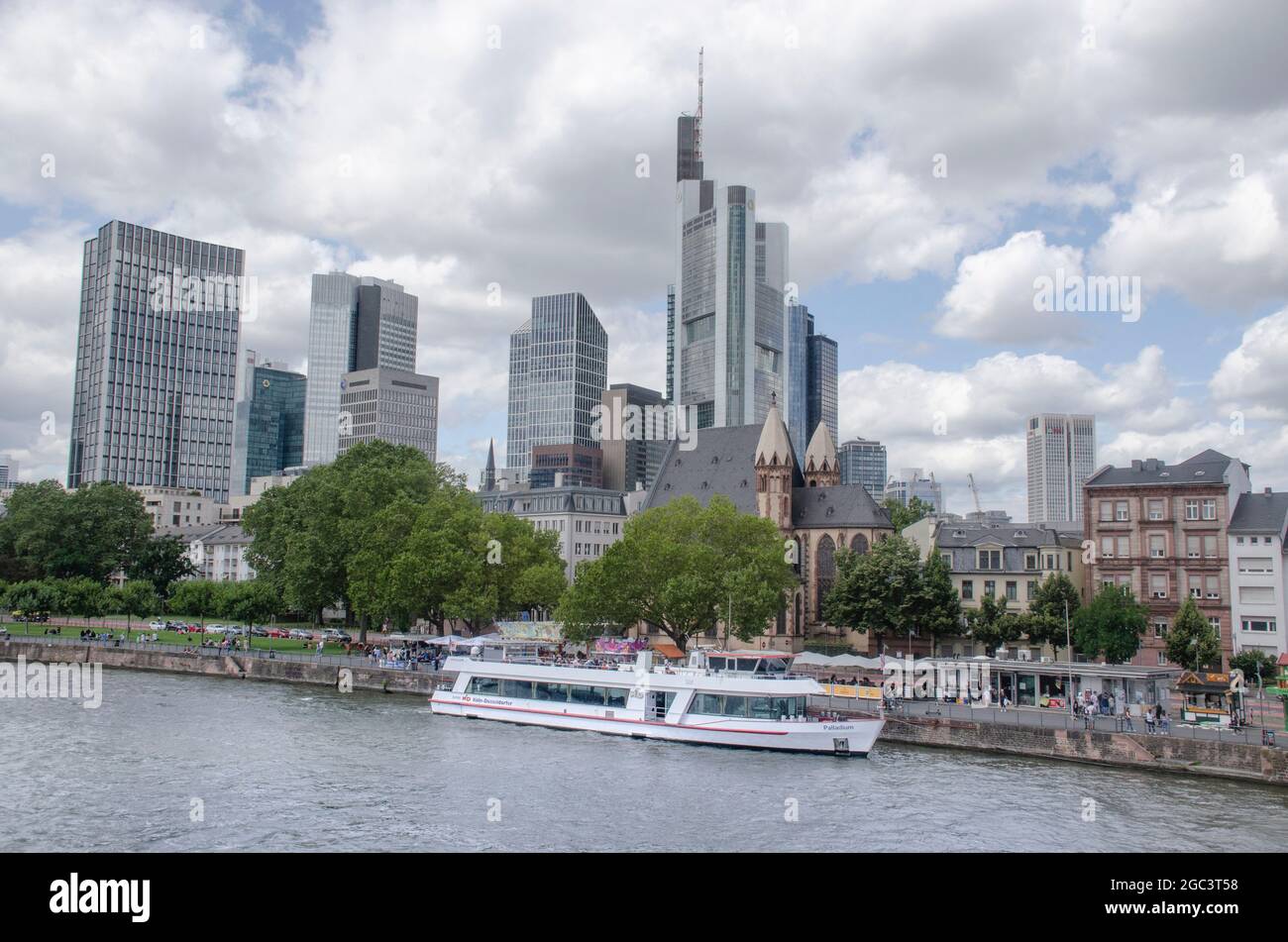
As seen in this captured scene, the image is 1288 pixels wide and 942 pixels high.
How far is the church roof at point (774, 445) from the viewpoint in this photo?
112m

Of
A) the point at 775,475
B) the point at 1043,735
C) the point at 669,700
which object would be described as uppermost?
the point at 775,475

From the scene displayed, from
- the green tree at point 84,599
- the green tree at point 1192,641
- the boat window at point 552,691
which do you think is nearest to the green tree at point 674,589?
the boat window at point 552,691

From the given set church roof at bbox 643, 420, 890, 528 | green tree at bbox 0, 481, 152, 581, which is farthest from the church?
green tree at bbox 0, 481, 152, 581

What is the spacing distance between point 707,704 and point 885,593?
31.8 metres

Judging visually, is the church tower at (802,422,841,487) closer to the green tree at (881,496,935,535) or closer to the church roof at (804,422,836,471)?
the church roof at (804,422,836,471)

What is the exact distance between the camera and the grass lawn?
10188 cm

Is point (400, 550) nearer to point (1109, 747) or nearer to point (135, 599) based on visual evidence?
point (135, 599)

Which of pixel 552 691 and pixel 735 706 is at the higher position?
pixel 735 706

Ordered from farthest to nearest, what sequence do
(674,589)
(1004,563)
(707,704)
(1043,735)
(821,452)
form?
(821,452), (1004,563), (674,589), (707,704), (1043,735)

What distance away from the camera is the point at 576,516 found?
467ft

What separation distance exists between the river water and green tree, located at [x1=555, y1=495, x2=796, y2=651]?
2411 centimetres

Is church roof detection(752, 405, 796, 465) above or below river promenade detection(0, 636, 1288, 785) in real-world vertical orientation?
above

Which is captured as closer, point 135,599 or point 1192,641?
point 1192,641

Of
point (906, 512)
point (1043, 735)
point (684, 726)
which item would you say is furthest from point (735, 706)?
point (906, 512)
